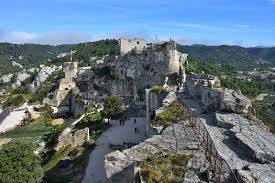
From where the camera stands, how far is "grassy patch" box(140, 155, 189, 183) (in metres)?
14.5

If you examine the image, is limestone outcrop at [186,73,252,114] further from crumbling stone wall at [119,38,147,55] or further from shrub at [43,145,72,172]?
crumbling stone wall at [119,38,147,55]

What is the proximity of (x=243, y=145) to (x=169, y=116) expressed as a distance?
22.0 ft

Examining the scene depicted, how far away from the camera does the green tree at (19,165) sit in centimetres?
2467

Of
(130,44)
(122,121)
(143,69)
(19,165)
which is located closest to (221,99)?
(19,165)

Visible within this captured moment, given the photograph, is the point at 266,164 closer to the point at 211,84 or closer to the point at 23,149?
the point at 211,84

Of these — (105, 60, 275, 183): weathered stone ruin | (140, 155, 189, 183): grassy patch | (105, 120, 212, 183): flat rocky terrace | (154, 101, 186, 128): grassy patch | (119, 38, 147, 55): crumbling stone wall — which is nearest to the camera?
(105, 60, 275, 183): weathered stone ruin

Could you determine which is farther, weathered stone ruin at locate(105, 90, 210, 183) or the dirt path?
the dirt path

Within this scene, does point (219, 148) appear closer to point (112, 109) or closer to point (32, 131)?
point (112, 109)

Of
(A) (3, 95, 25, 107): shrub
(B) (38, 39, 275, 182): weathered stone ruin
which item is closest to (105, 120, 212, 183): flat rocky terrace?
(B) (38, 39, 275, 182): weathered stone ruin

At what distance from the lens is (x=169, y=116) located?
2262 cm

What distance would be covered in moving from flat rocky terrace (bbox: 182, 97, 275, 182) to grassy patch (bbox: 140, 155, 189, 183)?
144 cm

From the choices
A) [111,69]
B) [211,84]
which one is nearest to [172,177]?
[211,84]

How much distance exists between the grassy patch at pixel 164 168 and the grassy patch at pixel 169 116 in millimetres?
5418

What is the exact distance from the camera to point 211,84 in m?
28.4
